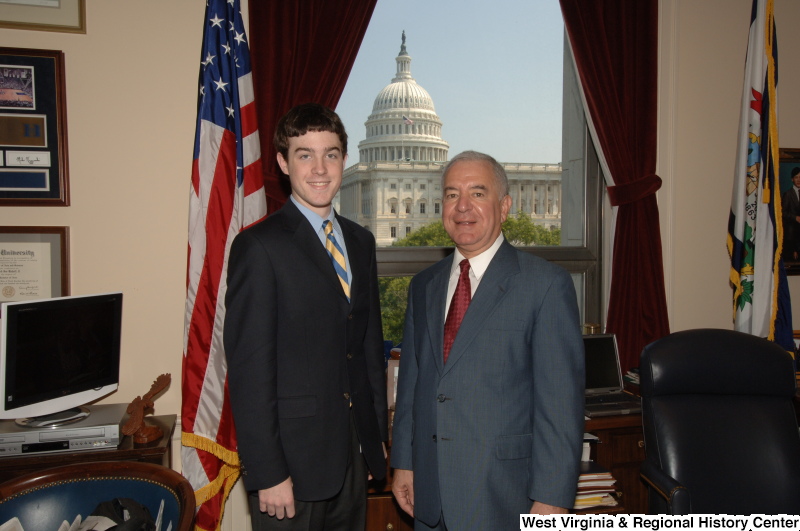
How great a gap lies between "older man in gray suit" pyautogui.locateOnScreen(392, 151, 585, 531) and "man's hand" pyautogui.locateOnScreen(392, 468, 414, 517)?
0.10 meters

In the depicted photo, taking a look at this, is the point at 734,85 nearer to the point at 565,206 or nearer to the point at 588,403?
the point at 565,206

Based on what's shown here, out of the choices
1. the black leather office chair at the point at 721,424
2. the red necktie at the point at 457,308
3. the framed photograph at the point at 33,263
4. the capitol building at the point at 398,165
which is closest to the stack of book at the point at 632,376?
the black leather office chair at the point at 721,424

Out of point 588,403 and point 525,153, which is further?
point 525,153

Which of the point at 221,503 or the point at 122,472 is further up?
the point at 122,472

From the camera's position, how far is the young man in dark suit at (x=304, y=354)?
154cm

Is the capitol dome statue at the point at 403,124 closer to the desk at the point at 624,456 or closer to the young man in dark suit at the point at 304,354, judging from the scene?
the young man in dark suit at the point at 304,354

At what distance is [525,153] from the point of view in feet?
10.8

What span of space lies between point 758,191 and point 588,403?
4.66 feet

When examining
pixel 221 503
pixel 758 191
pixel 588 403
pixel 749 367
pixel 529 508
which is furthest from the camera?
pixel 758 191

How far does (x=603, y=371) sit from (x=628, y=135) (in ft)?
4.04

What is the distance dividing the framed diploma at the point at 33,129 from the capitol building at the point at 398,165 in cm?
133

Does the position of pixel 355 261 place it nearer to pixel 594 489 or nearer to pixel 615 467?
pixel 594 489

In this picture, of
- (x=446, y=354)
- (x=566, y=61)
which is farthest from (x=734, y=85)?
(x=446, y=354)

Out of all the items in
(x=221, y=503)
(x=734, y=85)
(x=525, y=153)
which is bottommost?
(x=221, y=503)
